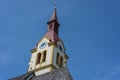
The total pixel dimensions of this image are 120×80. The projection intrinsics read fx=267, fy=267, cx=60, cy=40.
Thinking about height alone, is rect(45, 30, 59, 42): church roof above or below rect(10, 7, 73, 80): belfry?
above

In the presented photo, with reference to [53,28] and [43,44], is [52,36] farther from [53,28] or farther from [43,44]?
[53,28]

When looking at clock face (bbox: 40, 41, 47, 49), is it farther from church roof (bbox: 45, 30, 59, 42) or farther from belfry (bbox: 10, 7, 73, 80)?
church roof (bbox: 45, 30, 59, 42)

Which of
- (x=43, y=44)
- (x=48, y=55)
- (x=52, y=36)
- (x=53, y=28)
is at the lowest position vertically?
(x=48, y=55)

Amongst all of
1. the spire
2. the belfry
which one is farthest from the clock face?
the spire

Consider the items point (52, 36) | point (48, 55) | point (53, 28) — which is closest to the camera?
point (48, 55)

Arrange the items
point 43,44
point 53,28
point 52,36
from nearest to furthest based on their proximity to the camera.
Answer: point 43,44 < point 52,36 < point 53,28

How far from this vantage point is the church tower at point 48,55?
38.0 meters

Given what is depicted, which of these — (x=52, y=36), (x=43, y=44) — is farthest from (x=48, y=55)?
(x=52, y=36)

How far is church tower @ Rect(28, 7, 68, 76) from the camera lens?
125 ft

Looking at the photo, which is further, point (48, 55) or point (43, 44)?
point (43, 44)

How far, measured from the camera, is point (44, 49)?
41.1 metres

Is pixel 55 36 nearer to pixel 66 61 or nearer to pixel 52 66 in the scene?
pixel 66 61

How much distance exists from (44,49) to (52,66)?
14.8ft

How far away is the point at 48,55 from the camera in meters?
39.1
